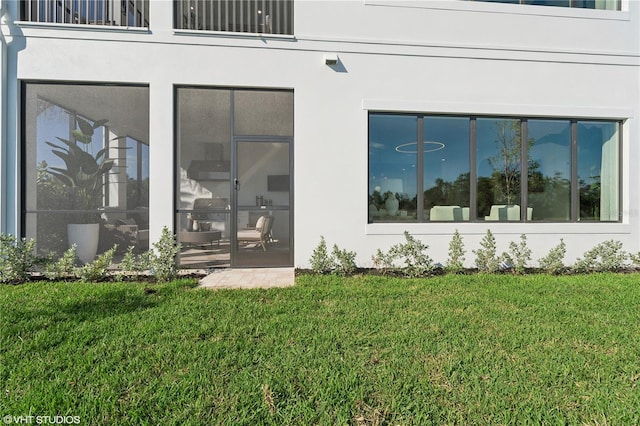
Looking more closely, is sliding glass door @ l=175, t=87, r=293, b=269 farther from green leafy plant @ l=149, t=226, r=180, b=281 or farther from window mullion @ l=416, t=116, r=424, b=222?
window mullion @ l=416, t=116, r=424, b=222

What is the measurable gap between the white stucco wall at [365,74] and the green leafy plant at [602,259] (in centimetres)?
36

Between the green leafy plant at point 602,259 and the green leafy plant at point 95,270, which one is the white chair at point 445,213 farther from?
the green leafy plant at point 95,270

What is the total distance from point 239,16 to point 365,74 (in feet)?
9.26

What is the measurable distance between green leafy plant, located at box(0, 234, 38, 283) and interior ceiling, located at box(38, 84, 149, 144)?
2.51 metres

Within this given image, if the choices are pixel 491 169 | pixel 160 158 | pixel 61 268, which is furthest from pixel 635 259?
pixel 61 268

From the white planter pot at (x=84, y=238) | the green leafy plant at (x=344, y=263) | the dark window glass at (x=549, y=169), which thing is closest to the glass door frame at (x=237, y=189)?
the green leafy plant at (x=344, y=263)

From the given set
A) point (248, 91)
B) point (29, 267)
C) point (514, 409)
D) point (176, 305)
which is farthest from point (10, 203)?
point (514, 409)

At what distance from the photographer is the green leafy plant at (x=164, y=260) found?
5309mm

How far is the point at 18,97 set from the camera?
5711 millimetres

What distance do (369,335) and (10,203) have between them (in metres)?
6.77

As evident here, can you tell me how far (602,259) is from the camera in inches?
243

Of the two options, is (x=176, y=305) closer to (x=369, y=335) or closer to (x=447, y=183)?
(x=369, y=335)

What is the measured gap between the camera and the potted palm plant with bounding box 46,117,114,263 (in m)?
5.90

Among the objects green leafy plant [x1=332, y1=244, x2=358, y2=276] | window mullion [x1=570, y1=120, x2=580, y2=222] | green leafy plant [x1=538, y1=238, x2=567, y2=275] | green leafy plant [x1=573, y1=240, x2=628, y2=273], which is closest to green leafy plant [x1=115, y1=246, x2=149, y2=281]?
green leafy plant [x1=332, y1=244, x2=358, y2=276]
